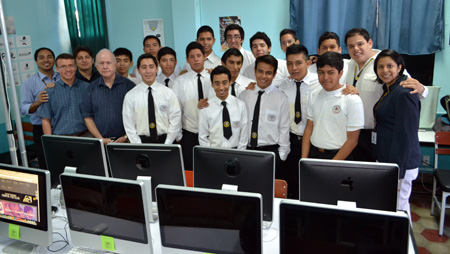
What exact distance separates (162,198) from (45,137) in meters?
1.13

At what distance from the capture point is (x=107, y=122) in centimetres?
326

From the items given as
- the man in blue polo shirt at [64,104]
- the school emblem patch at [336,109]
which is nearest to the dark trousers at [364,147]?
the school emblem patch at [336,109]

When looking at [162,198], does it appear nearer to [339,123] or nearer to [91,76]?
[339,123]

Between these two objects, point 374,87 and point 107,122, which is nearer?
point 374,87

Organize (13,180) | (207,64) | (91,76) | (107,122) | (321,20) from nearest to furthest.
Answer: (13,180) → (107,122) → (91,76) → (207,64) → (321,20)

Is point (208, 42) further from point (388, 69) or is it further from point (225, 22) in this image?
point (388, 69)

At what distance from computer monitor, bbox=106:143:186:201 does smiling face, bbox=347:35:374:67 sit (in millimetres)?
1954

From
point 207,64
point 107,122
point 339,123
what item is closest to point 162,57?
point 207,64

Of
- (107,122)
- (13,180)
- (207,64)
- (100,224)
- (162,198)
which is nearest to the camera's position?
(162,198)

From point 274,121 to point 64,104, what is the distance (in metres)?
2.01

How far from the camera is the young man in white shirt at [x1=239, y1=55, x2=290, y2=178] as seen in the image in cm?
298

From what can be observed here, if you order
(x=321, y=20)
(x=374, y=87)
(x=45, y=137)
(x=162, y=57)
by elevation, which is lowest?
(x=45, y=137)

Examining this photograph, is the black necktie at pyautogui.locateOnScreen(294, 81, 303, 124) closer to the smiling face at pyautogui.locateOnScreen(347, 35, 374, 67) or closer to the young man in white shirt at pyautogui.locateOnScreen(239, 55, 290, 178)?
the young man in white shirt at pyautogui.locateOnScreen(239, 55, 290, 178)

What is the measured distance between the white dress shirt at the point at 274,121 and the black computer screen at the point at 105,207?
1661mm
